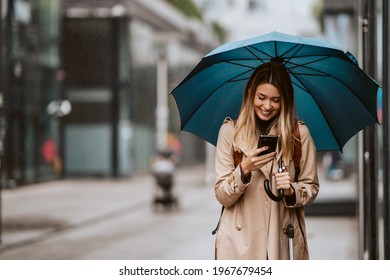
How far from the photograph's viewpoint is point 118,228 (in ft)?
46.1

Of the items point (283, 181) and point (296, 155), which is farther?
point (296, 155)

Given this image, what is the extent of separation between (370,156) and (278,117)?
2.30m

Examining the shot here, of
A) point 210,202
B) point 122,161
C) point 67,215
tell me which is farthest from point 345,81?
point 122,161

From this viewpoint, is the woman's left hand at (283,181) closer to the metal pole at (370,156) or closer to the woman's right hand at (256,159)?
the woman's right hand at (256,159)

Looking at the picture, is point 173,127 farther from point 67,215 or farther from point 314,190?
point 314,190

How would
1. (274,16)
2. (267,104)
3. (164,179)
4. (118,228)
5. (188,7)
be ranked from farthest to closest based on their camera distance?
1. (188,7)
2. (274,16)
3. (164,179)
4. (118,228)
5. (267,104)

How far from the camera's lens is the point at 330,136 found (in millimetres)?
4160

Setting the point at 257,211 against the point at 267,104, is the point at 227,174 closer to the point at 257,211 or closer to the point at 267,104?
the point at 257,211

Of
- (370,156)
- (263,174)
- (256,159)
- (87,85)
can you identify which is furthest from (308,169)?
(87,85)

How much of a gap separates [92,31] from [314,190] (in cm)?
2767

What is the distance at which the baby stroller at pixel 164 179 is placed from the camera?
1750 cm

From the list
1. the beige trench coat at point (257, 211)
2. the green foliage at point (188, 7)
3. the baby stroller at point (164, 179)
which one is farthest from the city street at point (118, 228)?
the green foliage at point (188, 7)

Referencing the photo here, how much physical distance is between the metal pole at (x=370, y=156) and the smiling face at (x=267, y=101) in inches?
83.1

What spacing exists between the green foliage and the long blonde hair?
2699 centimetres
